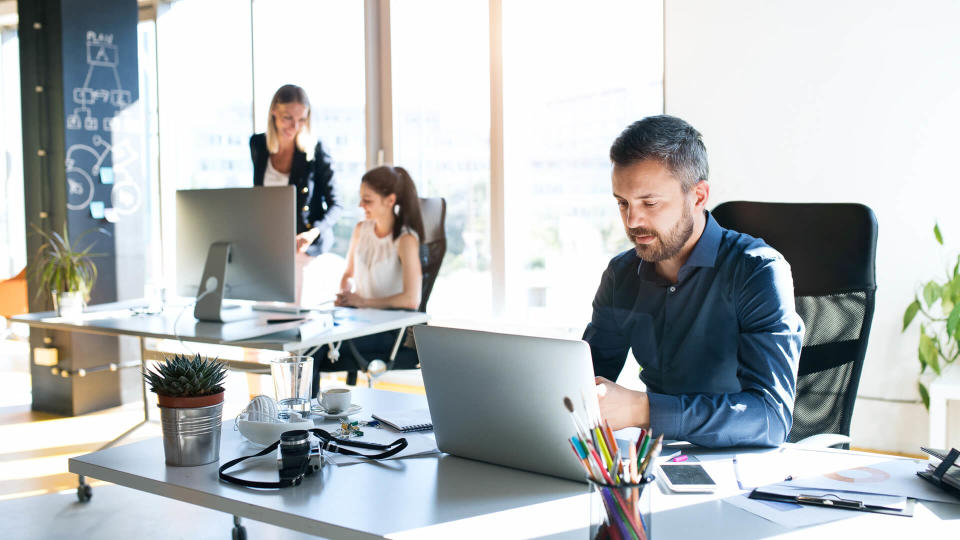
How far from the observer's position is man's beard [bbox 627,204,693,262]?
1742mm

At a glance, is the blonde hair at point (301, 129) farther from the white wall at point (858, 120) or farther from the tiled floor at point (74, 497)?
the white wall at point (858, 120)

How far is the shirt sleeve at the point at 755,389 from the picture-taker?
140cm

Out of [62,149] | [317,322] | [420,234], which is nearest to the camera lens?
[317,322]

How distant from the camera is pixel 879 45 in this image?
338cm

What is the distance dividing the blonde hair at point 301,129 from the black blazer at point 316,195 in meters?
0.05

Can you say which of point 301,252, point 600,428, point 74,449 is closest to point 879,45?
point 301,252

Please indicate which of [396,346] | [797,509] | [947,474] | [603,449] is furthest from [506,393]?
[396,346]

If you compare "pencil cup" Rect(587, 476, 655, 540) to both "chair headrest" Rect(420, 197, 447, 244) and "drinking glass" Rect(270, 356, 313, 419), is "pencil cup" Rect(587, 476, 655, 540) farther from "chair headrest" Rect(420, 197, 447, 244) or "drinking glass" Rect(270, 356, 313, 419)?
"chair headrest" Rect(420, 197, 447, 244)

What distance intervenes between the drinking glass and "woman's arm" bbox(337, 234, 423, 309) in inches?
75.2

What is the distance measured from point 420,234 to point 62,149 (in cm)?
216

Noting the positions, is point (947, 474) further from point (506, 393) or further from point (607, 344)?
point (607, 344)

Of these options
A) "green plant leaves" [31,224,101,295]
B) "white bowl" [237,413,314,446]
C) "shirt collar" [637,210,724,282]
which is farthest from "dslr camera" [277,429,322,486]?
"green plant leaves" [31,224,101,295]

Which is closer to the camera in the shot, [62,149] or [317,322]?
[317,322]

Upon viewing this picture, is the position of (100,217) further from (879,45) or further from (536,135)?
(879,45)
